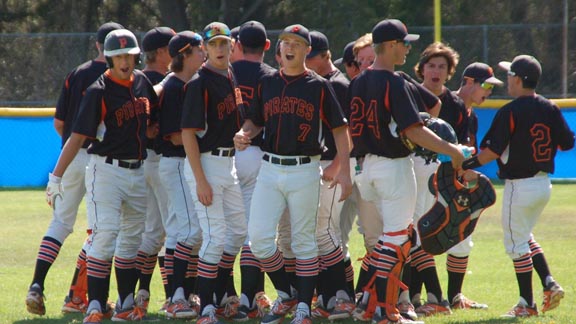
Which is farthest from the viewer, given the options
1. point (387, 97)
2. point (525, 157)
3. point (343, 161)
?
point (525, 157)

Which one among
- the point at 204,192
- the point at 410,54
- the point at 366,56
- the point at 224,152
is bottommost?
the point at 410,54

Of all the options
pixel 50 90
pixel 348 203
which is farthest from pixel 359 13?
pixel 348 203

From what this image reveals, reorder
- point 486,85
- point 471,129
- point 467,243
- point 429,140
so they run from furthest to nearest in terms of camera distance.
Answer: point 471,129, point 486,85, point 467,243, point 429,140

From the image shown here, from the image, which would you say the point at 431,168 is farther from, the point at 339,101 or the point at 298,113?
the point at 298,113

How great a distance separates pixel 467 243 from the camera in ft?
26.0

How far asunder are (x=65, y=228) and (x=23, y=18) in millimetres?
21914

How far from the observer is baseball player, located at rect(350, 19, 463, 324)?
6648mm

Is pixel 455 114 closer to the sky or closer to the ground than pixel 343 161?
closer to the sky

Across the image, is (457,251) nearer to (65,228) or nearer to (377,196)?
(377,196)

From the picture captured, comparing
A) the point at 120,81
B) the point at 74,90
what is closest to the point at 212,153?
the point at 120,81

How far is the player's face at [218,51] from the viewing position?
6.96 m

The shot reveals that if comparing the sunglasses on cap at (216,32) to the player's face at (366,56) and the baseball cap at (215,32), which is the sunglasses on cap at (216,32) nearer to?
the baseball cap at (215,32)

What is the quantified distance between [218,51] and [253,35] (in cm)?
54

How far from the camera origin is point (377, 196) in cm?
693
